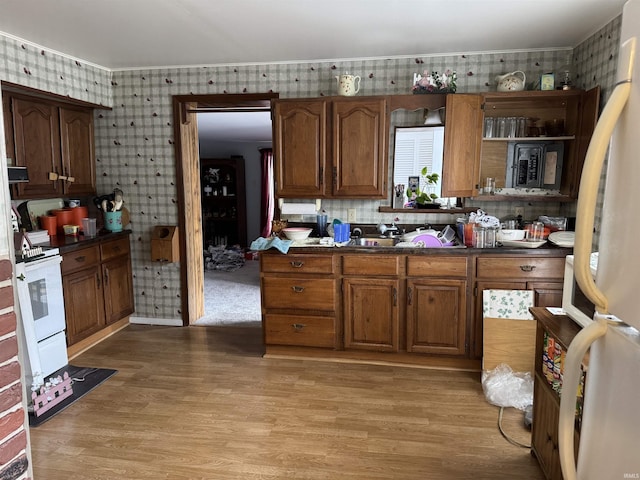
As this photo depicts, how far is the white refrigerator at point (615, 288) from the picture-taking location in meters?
0.75

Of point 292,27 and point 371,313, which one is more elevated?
point 292,27

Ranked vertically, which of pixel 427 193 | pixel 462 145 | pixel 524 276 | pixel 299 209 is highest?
pixel 462 145

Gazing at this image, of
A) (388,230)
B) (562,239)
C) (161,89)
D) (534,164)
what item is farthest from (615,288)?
(161,89)

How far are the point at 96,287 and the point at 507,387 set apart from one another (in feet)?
11.0

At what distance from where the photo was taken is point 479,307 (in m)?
3.32

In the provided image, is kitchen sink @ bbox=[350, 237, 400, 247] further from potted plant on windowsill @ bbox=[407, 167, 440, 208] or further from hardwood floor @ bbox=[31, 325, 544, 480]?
hardwood floor @ bbox=[31, 325, 544, 480]

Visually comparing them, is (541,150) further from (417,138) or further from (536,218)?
(417,138)

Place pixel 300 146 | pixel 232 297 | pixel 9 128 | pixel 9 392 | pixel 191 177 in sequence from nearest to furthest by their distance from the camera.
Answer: pixel 9 392 < pixel 9 128 < pixel 300 146 < pixel 191 177 < pixel 232 297

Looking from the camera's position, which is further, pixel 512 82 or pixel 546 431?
pixel 512 82

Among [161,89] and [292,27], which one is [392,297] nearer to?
[292,27]

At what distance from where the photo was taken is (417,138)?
383 centimetres

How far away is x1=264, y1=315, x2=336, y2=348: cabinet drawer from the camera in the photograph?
11.5ft

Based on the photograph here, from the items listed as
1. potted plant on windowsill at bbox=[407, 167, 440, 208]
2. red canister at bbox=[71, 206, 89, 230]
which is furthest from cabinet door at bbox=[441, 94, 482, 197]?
red canister at bbox=[71, 206, 89, 230]

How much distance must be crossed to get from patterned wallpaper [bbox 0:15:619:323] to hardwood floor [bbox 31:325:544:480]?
1227mm
